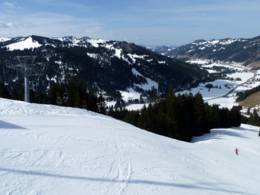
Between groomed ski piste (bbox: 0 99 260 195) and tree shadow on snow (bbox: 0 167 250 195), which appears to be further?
tree shadow on snow (bbox: 0 167 250 195)

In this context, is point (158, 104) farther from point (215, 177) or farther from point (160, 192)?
point (160, 192)

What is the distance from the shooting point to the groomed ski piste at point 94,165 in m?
14.3

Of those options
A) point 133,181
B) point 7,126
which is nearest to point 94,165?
point 133,181

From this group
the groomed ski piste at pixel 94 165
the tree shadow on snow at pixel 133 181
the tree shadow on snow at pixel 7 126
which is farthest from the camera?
the tree shadow on snow at pixel 7 126

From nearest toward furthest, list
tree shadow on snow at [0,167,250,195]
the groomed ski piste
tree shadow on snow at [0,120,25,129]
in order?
1. the groomed ski piste
2. tree shadow on snow at [0,167,250,195]
3. tree shadow on snow at [0,120,25,129]

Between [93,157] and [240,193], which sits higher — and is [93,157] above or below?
above

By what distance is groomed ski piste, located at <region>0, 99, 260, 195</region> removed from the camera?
14281 mm

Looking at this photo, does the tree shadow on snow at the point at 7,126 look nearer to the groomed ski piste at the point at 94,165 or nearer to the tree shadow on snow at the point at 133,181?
the groomed ski piste at the point at 94,165

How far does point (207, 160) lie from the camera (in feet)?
89.6

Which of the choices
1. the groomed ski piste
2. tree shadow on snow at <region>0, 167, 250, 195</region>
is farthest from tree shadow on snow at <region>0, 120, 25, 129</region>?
tree shadow on snow at <region>0, 167, 250, 195</region>

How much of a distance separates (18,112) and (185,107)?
1525 inches

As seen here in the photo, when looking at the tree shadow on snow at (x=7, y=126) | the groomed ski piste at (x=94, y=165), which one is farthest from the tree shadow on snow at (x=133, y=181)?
the tree shadow on snow at (x=7, y=126)

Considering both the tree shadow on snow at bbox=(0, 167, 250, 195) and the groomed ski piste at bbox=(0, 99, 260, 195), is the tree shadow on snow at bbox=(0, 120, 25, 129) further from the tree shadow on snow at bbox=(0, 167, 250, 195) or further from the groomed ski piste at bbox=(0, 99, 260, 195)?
the tree shadow on snow at bbox=(0, 167, 250, 195)

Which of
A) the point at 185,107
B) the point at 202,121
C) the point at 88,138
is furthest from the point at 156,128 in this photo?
the point at 88,138
